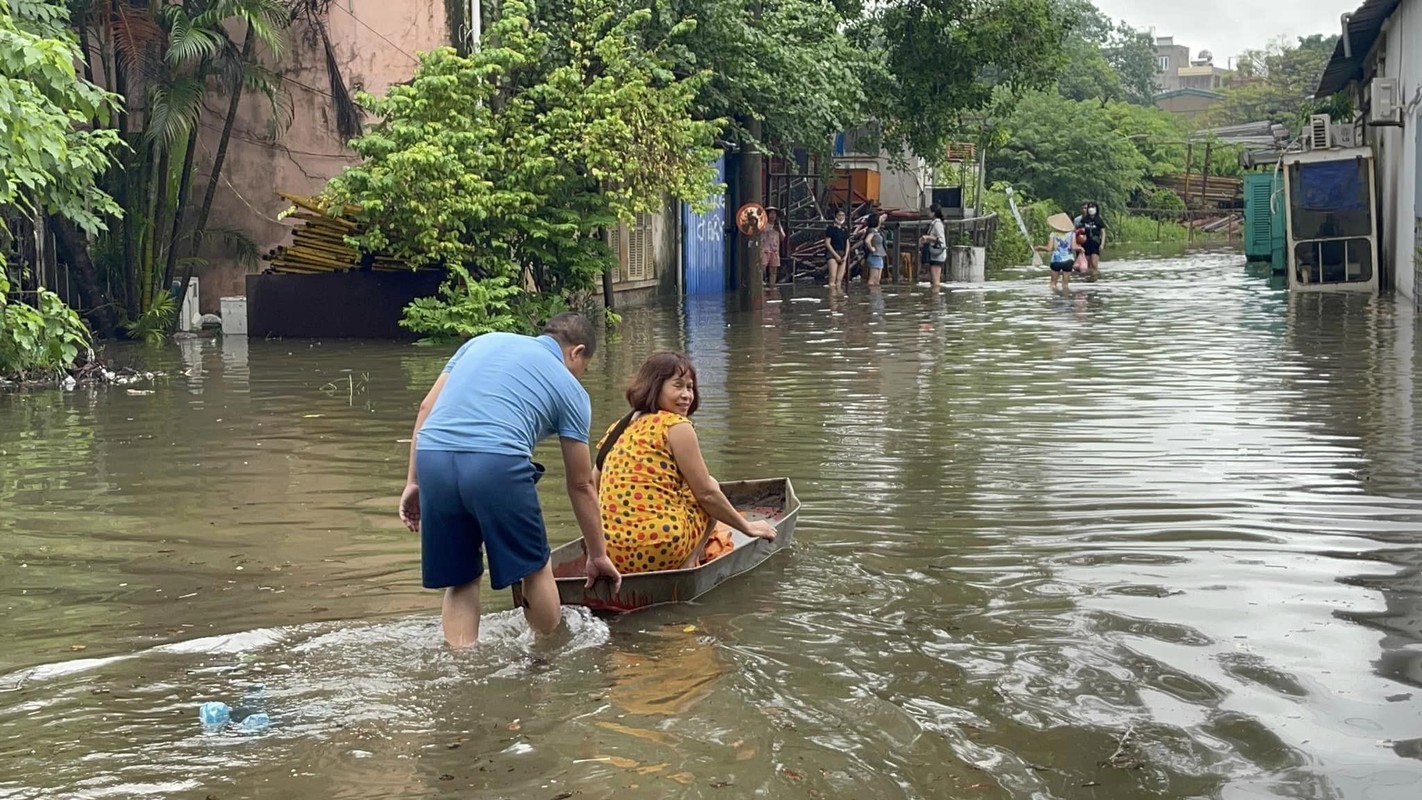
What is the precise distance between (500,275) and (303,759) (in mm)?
14446

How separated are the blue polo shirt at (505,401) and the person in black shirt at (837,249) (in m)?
26.7

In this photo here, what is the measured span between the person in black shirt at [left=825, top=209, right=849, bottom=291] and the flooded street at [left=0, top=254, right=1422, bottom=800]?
19.8 metres

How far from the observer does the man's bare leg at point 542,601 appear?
6.12 metres

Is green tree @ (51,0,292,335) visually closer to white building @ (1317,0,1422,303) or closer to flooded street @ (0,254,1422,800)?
flooded street @ (0,254,1422,800)

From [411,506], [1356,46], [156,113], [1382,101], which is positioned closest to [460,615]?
[411,506]

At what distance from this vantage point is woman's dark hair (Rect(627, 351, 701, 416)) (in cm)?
Answer: 698

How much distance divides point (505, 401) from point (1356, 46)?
93.1 feet

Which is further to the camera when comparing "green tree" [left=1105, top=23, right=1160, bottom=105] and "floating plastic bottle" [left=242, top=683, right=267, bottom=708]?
"green tree" [left=1105, top=23, right=1160, bottom=105]

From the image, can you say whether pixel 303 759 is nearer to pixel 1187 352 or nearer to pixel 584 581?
pixel 584 581

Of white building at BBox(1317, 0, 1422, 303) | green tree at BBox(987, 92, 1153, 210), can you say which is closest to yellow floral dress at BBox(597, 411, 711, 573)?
white building at BBox(1317, 0, 1422, 303)

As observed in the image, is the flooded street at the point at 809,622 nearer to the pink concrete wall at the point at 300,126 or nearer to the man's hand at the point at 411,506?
the man's hand at the point at 411,506

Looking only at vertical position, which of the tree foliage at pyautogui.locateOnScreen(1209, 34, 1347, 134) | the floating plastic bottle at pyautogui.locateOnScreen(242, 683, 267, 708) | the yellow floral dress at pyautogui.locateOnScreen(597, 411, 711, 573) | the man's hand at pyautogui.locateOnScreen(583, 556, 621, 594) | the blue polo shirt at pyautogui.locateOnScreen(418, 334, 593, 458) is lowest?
the floating plastic bottle at pyautogui.locateOnScreen(242, 683, 267, 708)

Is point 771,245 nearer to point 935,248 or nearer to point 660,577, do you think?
point 935,248

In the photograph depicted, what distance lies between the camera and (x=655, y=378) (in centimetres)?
700
